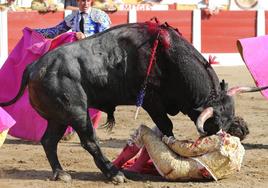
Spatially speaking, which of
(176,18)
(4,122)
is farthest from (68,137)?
(176,18)

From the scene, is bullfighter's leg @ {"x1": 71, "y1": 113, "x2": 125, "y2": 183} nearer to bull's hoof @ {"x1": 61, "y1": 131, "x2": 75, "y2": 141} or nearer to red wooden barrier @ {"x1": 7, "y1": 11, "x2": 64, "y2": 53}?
bull's hoof @ {"x1": 61, "y1": 131, "x2": 75, "y2": 141}

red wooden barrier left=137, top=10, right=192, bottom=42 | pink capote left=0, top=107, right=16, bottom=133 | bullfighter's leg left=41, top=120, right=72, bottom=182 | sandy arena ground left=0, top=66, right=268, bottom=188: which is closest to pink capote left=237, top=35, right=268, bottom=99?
sandy arena ground left=0, top=66, right=268, bottom=188

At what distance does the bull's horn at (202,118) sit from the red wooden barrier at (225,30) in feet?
28.2

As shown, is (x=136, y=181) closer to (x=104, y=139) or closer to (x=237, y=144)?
(x=237, y=144)

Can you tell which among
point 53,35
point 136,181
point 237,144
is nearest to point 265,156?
point 237,144

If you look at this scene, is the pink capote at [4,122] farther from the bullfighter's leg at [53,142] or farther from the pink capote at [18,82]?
the pink capote at [18,82]

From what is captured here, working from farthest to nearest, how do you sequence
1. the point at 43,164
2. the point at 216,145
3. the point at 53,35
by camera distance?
the point at 53,35, the point at 43,164, the point at 216,145

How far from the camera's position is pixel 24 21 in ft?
38.6

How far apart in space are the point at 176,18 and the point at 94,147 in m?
8.66

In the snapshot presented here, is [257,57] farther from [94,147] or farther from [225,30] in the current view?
[225,30]

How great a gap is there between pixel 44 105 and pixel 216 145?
96 cm

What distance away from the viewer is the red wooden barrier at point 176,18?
12.3 meters

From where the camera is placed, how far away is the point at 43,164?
449cm

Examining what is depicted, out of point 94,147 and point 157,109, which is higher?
point 157,109
